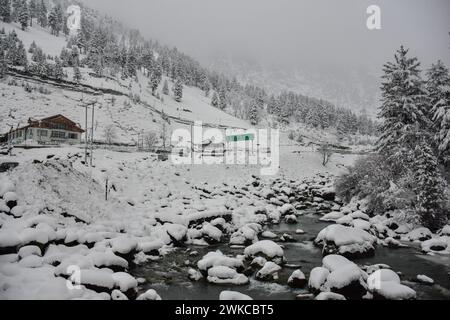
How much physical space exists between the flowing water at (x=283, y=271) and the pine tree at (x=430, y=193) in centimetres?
387

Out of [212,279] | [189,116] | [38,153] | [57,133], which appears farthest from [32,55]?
[212,279]

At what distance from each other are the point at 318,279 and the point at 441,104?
23.3m

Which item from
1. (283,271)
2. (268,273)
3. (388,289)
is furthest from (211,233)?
(388,289)

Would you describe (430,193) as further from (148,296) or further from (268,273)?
(148,296)

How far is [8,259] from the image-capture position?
1320cm

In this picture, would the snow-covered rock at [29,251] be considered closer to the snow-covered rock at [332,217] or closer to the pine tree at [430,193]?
the snow-covered rock at [332,217]

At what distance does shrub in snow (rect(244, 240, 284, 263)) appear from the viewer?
55.8ft

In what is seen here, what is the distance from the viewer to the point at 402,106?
29250 mm

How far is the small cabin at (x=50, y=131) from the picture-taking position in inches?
1889

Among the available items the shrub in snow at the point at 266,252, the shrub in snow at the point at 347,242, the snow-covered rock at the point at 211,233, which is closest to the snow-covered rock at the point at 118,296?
the shrub in snow at the point at 266,252

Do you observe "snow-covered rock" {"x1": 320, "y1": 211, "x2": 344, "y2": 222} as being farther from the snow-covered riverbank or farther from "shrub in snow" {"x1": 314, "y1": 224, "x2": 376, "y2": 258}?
"shrub in snow" {"x1": 314, "y1": 224, "x2": 376, "y2": 258}
